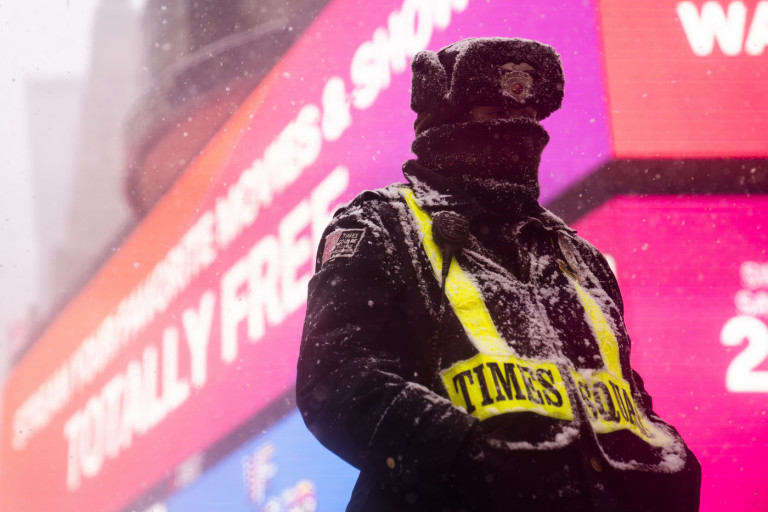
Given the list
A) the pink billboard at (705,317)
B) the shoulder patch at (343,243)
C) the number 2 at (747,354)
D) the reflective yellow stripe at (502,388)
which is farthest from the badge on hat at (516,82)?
the number 2 at (747,354)

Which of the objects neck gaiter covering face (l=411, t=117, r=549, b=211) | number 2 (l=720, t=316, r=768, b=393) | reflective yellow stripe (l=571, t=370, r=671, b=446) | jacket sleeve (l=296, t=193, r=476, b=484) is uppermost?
neck gaiter covering face (l=411, t=117, r=549, b=211)

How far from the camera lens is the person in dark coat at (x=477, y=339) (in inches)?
51.4

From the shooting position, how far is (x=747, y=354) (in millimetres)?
3275

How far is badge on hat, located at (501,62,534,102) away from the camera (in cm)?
169

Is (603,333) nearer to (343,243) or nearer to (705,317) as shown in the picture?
(343,243)

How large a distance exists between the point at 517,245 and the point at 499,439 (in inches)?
17.6

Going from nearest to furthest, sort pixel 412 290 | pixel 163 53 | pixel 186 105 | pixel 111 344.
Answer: pixel 412 290 → pixel 186 105 → pixel 163 53 → pixel 111 344

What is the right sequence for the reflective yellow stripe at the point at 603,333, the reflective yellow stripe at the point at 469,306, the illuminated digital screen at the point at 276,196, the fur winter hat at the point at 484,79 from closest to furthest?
the reflective yellow stripe at the point at 469,306 → the reflective yellow stripe at the point at 603,333 → the fur winter hat at the point at 484,79 → the illuminated digital screen at the point at 276,196

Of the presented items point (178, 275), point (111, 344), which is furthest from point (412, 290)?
point (111, 344)

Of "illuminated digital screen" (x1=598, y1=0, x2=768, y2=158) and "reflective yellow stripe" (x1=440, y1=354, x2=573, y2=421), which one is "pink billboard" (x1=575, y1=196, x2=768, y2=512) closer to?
"illuminated digital screen" (x1=598, y1=0, x2=768, y2=158)

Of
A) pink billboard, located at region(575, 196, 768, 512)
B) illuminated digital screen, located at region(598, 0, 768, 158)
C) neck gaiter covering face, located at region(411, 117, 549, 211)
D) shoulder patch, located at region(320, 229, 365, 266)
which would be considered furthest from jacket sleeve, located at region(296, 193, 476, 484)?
illuminated digital screen, located at region(598, 0, 768, 158)

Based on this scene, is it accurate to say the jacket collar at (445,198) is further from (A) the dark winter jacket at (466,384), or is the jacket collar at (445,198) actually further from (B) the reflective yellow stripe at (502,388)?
(B) the reflective yellow stripe at (502,388)

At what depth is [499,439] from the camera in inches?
51.6

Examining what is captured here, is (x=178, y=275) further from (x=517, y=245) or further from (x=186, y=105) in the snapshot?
(x=517, y=245)
